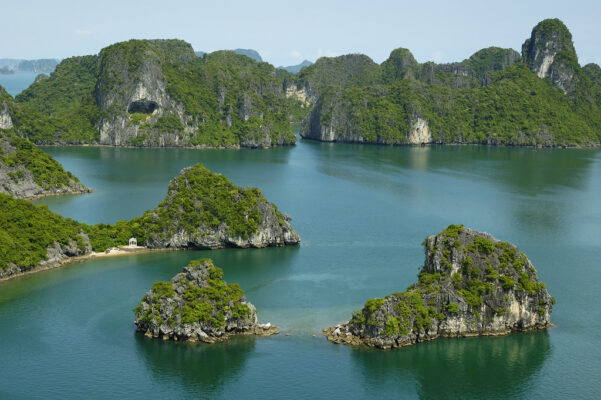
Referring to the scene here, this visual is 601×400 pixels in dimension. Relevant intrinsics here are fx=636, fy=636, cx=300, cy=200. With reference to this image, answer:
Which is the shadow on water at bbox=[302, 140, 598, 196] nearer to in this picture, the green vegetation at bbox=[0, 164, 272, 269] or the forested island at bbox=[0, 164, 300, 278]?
the forested island at bbox=[0, 164, 300, 278]

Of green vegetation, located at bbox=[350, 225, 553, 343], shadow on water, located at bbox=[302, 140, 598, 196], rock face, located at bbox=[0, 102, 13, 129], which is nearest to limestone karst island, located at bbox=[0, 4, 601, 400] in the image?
green vegetation, located at bbox=[350, 225, 553, 343]

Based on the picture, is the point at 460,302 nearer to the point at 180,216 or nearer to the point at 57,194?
the point at 180,216

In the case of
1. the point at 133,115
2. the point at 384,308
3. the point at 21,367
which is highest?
the point at 133,115

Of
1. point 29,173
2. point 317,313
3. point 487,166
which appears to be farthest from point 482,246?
point 487,166

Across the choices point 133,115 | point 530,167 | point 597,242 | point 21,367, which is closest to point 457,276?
point 21,367

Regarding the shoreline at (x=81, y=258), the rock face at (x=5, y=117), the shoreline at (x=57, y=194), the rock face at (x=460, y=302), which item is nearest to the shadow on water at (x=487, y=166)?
the shoreline at (x=57, y=194)

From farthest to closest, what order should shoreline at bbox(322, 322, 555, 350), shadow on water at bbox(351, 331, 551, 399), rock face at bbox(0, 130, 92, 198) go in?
1. rock face at bbox(0, 130, 92, 198)
2. shoreline at bbox(322, 322, 555, 350)
3. shadow on water at bbox(351, 331, 551, 399)

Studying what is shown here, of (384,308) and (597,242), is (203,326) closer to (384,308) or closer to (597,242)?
(384,308)
